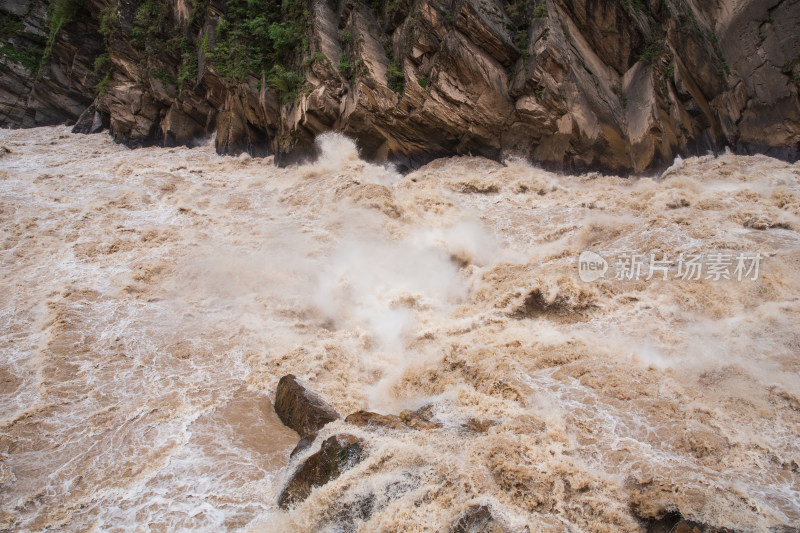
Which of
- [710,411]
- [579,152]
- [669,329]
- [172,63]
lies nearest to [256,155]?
[172,63]

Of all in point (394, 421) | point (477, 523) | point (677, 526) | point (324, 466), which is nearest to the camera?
point (677, 526)

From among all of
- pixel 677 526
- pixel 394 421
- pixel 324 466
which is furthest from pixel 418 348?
pixel 677 526

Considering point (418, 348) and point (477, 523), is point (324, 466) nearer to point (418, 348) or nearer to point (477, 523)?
point (477, 523)

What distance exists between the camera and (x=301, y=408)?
6.68 meters

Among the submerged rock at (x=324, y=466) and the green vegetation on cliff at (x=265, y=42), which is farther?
the green vegetation on cliff at (x=265, y=42)

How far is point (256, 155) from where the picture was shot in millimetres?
20969

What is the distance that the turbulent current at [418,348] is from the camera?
16.5 feet

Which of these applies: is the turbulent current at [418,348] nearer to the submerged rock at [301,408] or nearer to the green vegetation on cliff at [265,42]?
the submerged rock at [301,408]

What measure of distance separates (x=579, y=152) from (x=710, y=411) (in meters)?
11.0

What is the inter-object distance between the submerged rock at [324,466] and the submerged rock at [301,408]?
0.74 meters

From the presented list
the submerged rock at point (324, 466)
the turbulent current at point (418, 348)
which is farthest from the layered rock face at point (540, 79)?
the submerged rock at point (324, 466)

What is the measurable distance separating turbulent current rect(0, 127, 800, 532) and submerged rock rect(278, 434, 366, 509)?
0.15 meters

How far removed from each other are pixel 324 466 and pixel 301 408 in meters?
1.40

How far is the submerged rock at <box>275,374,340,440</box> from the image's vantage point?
21.2 feet
